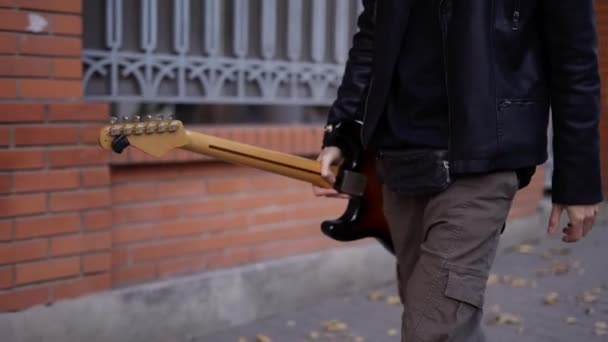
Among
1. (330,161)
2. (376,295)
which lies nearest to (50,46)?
(330,161)

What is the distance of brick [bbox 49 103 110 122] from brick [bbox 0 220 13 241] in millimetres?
460

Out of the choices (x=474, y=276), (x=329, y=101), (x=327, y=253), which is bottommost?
(x=327, y=253)

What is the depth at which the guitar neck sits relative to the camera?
2.47 meters

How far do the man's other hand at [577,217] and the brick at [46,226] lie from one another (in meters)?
2.10

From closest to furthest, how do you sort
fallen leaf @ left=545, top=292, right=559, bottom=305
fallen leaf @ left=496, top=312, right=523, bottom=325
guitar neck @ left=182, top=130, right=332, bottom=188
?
guitar neck @ left=182, top=130, right=332, bottom=188, fallen leaf @ left=496, top=312, right=523, bottom=325, fallen leaf @ left=545, top=292, right=559, bottom=305

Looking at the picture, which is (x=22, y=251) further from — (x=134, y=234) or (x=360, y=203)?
(x=360, y=203)

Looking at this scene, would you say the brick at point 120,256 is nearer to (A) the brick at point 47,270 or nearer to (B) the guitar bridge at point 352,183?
(A) the brick at point 47,270

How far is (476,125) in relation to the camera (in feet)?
6.94

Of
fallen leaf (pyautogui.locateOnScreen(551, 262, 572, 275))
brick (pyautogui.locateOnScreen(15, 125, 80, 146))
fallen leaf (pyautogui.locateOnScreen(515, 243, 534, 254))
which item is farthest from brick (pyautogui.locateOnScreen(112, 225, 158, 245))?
fallen leaf (pyautogui.locateOnScreen(515, 243, 534, 254))

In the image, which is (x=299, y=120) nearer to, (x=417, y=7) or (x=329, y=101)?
(x=329, y=101)

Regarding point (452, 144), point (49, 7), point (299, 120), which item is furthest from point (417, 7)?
point (299, 120)

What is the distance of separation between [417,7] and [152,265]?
217 centimetres

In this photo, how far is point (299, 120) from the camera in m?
4.74

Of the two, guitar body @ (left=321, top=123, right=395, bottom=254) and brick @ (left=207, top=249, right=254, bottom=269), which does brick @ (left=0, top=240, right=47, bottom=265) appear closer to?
brick @ (left=207, top=249, right=254, bottom=269)
